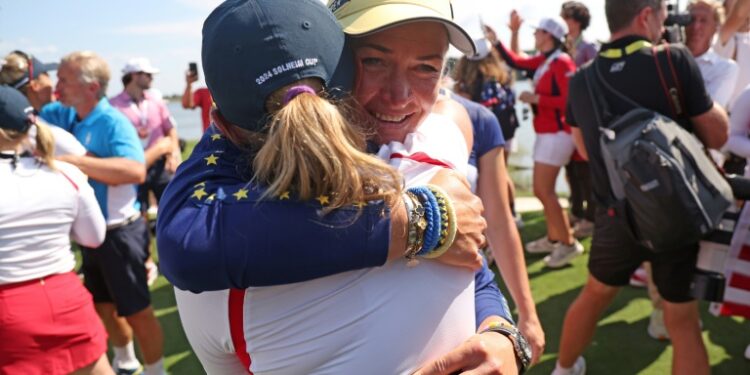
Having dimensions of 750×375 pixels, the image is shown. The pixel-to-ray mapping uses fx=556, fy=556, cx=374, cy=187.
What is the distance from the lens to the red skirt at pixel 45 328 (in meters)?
2.46

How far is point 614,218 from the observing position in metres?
2.75

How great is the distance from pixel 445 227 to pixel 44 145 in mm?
2272

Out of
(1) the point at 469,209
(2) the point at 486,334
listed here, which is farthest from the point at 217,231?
(2) the point at 486,334

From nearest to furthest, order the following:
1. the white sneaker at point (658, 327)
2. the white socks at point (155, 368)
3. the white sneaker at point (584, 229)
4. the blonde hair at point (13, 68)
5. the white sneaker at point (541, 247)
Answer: the white socks at point (155, 368) → the white sneaker at point (658, 327) → the blonde hair at point (13, 68) → the white sneaker at point (541, 247) → the white sneaker at point (584, 229)

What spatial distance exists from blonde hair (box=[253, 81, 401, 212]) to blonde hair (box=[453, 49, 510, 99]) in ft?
16.2

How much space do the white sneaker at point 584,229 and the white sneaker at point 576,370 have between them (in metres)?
2.71

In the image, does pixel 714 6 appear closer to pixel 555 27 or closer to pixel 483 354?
pixel 555 27

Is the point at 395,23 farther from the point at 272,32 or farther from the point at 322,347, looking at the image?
the point at 322,347

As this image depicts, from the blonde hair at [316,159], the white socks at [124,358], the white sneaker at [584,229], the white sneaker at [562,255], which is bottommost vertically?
the white sneaker at [584,229]

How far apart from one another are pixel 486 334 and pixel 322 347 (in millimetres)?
364

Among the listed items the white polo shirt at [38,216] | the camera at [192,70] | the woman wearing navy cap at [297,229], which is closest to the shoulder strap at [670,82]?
the woman wearing navy cap at [297,229]

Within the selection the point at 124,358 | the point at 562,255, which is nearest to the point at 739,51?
the point at 562,255

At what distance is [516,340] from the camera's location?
1.18m

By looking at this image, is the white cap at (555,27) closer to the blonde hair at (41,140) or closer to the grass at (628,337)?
the grass at (628,337)
